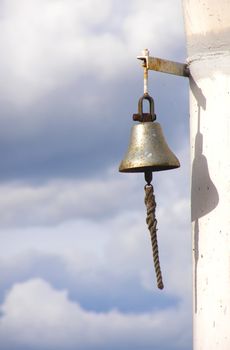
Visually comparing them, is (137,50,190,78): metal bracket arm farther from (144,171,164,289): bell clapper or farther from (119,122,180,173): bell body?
(144,171,164,289): bell clapper

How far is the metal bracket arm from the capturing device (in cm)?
979

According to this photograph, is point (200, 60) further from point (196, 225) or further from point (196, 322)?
point (196, 322)

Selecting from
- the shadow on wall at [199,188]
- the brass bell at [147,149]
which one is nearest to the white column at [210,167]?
the shadow on wall at [199,188]

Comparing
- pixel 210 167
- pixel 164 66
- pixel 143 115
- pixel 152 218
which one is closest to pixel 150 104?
pixel 143 115

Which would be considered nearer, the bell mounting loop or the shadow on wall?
the shadow on wall

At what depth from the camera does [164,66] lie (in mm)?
9898

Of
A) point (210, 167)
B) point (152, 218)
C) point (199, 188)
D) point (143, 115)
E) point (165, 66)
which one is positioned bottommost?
point (152, 218)

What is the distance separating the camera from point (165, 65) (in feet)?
32.5

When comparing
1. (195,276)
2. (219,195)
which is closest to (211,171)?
(219,195)

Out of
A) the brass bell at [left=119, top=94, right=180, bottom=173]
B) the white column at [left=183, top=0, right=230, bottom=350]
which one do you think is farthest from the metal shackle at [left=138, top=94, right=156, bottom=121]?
the white column at [left=183, top=0, right=230, bottom=350]

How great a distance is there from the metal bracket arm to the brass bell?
245 mm

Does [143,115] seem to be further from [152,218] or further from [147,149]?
[152,218]

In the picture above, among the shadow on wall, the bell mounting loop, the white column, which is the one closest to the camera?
the white column

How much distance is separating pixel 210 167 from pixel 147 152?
1.70ft
